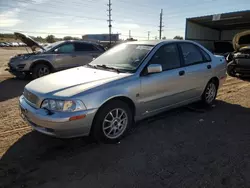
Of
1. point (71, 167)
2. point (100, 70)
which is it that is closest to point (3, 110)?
point (100, 70)

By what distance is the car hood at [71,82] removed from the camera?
10.4ft

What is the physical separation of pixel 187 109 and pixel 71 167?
3240mm

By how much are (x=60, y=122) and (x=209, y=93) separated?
3777 mm

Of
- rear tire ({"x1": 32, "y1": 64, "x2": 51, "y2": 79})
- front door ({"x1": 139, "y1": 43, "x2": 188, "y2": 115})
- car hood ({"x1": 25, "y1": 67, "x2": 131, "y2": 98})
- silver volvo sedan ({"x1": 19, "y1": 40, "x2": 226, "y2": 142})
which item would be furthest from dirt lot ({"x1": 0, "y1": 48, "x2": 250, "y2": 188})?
rear tire ({"x1": 32, "y1": 64, "x2": 51, "y2": 79})

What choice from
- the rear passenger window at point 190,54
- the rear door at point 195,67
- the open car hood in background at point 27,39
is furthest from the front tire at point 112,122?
the open car hood in background at point 27,39

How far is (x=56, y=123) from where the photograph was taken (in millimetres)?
3002

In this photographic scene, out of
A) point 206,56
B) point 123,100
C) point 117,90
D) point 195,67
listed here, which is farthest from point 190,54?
point 117,90

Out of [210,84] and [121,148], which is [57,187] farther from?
[210,84]

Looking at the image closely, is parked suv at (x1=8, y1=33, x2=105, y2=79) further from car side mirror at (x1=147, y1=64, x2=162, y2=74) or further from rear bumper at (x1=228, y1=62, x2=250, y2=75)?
car side mirror at (x1=147, y1=64, x2=162, y2=74)

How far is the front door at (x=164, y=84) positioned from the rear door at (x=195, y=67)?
7.3 inches

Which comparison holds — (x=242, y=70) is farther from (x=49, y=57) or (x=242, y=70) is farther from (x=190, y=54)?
(x=49, y=57)

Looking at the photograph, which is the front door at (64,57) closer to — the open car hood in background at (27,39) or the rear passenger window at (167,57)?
the open car hood in background at (27,39)

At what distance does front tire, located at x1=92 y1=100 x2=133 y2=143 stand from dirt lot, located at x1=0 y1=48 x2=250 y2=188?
0.49ft

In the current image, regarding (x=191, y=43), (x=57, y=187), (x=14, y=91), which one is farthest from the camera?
(x=14, y=91)
